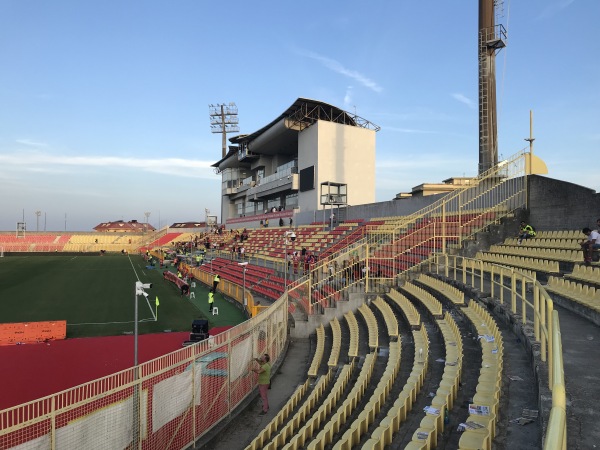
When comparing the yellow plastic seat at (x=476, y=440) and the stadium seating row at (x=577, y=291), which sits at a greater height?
the stadium seating row at (x=577, y=291)

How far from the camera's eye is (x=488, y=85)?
2666cm

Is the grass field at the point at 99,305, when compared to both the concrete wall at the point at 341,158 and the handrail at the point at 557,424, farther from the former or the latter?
the concrete wall at the point at 341,158

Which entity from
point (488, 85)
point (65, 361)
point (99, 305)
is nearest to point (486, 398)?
point (65, 361)

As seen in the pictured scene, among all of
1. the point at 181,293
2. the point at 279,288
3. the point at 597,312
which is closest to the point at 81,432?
the point at 597,312

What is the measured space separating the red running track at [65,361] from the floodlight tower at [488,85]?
20910 millimetres

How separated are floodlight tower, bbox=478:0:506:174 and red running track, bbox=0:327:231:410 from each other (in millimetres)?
20910

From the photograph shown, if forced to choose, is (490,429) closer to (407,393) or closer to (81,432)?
(407,393)

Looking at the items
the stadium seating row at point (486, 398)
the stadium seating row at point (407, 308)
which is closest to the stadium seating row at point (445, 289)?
the stadium seating row at point (407, 308)

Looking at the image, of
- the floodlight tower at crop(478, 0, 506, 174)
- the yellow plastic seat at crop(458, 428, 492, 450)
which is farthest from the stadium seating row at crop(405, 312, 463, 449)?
the floodlight tower at crop(478, 0, 506, 174)

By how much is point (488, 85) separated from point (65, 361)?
2742cm

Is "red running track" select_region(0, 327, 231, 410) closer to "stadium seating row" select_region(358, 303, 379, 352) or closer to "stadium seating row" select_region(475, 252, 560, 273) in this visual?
"stadium seating row" select_region(358, 303, 379, 352)

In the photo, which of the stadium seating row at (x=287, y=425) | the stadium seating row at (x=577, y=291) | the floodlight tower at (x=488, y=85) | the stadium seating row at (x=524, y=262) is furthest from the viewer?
the floodlight tower at (x=488, y=85)

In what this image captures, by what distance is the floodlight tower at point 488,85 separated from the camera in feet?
87.1

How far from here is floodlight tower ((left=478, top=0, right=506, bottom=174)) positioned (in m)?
26.5
